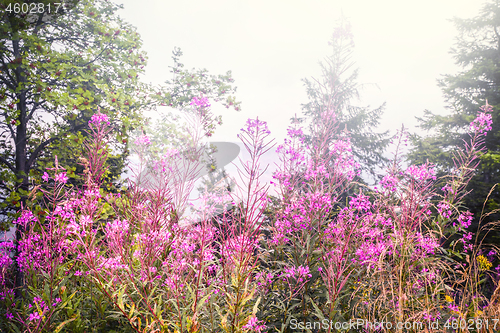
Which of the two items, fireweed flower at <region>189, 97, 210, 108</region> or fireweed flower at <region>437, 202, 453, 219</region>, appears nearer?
fireweed flower at <region>189, 97, 210, 108</region>

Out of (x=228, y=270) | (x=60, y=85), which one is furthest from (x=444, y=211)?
(x=60, y=85)

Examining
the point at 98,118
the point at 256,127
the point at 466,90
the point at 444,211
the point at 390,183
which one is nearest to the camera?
the point at 256,127

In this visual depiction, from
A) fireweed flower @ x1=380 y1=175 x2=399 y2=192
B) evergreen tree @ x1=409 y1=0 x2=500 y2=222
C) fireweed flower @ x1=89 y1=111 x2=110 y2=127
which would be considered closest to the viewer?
fireweed flower @ x1=89 y1=111 x2=110 y2=127

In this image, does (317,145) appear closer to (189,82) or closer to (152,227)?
(152,227)

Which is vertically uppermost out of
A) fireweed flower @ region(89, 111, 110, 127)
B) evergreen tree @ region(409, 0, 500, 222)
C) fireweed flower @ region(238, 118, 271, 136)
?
evergreen tree @ region(409, 0, 500, 222)

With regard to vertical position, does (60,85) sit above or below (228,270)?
above

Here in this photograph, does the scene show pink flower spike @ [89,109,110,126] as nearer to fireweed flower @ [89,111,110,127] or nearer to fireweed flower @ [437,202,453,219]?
fireweed flower @ [89,111,110,127]

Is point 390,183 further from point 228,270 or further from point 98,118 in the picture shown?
point 98,118

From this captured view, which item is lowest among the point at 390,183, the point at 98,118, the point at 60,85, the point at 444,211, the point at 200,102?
the point at 444,211

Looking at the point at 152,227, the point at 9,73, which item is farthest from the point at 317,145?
the point at 9,73

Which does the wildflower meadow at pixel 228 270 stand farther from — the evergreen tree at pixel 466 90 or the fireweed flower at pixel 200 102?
the evergreen tree at pixel 466 90

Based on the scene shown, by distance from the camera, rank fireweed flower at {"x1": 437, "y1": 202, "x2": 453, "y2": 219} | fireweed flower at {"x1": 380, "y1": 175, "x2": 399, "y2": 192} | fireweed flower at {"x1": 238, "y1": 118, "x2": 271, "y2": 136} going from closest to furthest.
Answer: fireweed flower at {"x1": 238, "y1": 118, "x2": 271, "y2": 136} < fireweed flower at {"x1": 437, "y1": 202, "x2": 453, "y2": 219} < fireweed flower at {"x1": 380, "y1": 175, "x2": 399, "y2": 192}

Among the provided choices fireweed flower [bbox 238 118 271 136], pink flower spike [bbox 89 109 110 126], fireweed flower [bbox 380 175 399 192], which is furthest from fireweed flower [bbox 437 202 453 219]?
pink flower spike [bbox 89 109 110 126]

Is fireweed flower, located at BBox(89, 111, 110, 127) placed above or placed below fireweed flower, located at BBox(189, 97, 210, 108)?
below
